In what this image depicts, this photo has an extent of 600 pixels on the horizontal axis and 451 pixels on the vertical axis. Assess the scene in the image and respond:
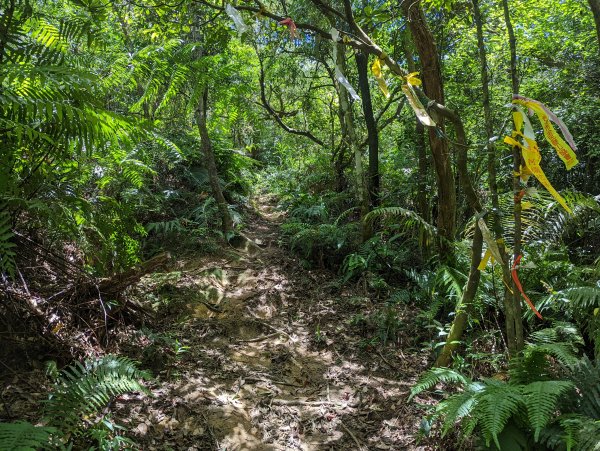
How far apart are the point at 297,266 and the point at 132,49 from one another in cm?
428

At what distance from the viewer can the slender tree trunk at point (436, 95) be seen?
4.39m

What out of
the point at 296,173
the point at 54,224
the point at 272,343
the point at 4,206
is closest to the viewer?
the point at 4,206

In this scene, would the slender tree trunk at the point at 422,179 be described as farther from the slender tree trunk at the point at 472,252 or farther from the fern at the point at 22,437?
the fern at the point at 22,437

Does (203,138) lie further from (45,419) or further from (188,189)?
(45,419)

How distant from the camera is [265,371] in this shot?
385 centimetres

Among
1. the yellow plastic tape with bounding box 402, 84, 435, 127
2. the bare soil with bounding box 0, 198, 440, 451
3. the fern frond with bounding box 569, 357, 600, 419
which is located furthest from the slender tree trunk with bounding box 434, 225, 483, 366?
the yellow plastic tape with bounding box 402, 84, 435, 127

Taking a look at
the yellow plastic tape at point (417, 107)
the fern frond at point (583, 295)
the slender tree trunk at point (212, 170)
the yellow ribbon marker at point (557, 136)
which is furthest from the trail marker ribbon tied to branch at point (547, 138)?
the slender tree trunk at point (212, 170)

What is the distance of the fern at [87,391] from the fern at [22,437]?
0.36 meters

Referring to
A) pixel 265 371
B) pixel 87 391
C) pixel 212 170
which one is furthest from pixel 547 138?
pixel 212 170

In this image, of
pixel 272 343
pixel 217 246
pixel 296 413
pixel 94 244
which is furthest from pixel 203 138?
pixel 296 413

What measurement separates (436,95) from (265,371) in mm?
3345

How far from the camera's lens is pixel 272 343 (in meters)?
4.36

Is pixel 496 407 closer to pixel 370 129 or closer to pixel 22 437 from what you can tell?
pixel 22 437

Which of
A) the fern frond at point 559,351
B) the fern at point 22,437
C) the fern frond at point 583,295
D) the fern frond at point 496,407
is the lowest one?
the fern at point 22,437
